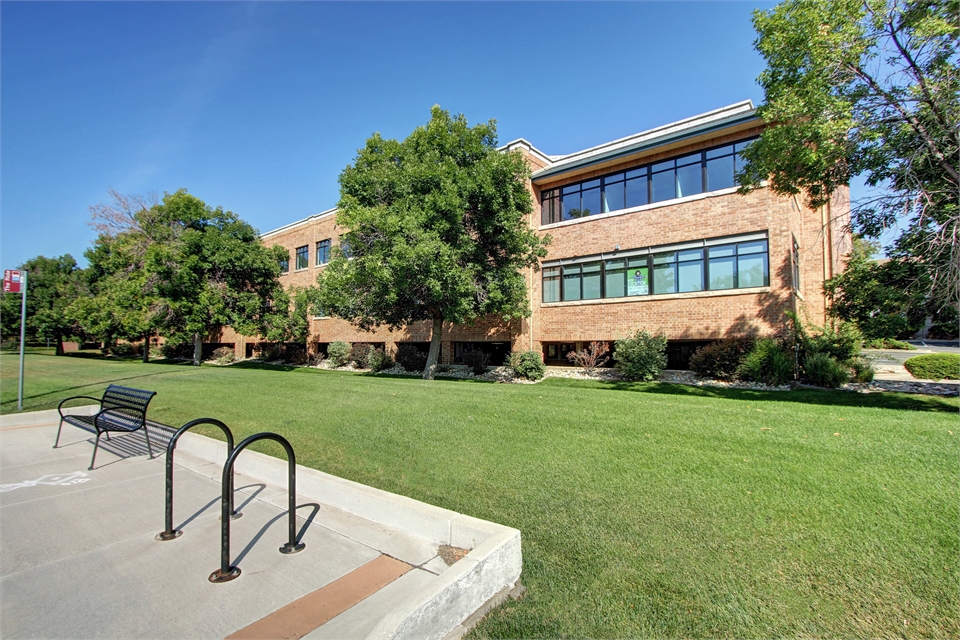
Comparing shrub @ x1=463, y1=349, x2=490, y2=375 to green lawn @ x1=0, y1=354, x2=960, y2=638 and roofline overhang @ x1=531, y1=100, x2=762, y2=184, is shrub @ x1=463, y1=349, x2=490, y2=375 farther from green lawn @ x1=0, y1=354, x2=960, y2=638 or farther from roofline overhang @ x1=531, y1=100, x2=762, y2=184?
green lawn @ x1=0, y1=354, x2=960, y2=638

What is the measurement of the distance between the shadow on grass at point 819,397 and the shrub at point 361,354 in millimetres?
13566

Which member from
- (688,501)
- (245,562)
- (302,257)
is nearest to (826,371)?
(688,501)

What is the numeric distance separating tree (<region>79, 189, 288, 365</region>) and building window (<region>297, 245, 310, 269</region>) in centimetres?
192

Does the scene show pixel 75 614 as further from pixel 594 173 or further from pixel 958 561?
pixel 594 173

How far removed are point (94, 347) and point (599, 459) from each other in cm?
6650

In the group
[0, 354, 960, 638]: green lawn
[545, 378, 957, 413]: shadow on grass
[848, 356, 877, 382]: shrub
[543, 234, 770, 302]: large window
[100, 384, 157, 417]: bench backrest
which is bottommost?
[545, 378, 957, 413]: shadow on grass

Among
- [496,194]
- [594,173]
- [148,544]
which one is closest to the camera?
[148,544]

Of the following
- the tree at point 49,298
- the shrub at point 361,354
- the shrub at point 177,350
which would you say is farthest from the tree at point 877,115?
the tree at point 49,298

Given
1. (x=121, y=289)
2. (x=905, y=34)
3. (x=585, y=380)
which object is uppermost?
(x=905, y=34)

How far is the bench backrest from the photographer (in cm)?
664

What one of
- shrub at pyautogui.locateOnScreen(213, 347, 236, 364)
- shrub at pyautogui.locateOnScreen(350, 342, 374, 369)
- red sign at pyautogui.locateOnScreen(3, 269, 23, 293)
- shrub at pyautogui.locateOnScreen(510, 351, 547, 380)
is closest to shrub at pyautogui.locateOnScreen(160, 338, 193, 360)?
shrub at pyautogui.locateOnScreen(213, 347, 236, 364)

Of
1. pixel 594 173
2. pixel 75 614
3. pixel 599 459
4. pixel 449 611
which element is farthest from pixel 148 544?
pixel 594 173

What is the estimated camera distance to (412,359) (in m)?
22.5

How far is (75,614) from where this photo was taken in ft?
9.45
